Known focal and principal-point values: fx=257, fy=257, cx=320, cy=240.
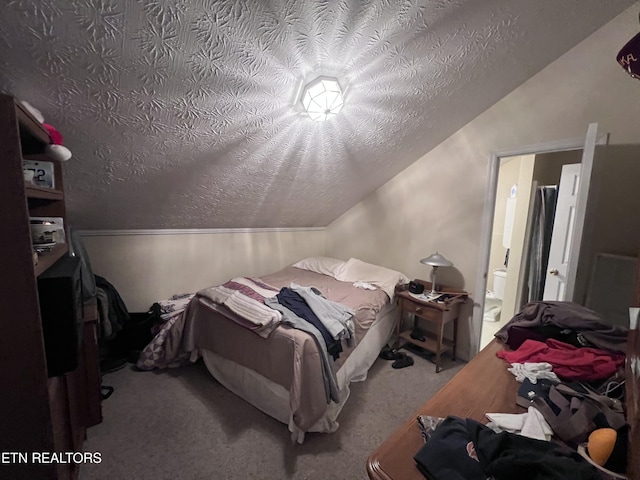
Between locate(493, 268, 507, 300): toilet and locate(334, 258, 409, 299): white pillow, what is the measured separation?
6.03 feet

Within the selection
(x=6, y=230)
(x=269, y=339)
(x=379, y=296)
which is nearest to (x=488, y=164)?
(x=379, y=296)

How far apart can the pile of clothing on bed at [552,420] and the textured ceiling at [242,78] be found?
1548mm

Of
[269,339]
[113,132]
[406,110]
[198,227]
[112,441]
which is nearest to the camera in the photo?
[113,132]

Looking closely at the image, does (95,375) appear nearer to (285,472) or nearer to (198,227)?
(285,472)

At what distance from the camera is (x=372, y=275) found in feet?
A: 9.13

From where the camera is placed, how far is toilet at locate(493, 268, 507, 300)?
11.9 ft

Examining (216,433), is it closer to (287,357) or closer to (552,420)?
(287,357)

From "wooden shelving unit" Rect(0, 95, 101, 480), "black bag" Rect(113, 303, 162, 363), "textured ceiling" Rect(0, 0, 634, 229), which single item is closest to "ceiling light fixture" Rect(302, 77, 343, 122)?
"textured ceiling" Rect(0, 0, 634, 229)

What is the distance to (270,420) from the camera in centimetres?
175

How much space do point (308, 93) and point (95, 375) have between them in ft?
7.05

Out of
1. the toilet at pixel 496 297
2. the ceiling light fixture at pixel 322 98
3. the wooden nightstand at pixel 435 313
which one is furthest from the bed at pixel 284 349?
the toilet at pixel 496 297

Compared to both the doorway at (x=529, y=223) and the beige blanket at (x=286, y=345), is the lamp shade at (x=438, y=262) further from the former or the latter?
the doorway at (x=529, y=223)

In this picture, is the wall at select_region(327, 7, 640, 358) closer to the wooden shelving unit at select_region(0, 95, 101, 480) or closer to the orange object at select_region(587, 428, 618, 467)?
the orange object at select_region(587, 428, 618, 467)

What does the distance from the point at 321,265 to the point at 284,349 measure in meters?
1.69
